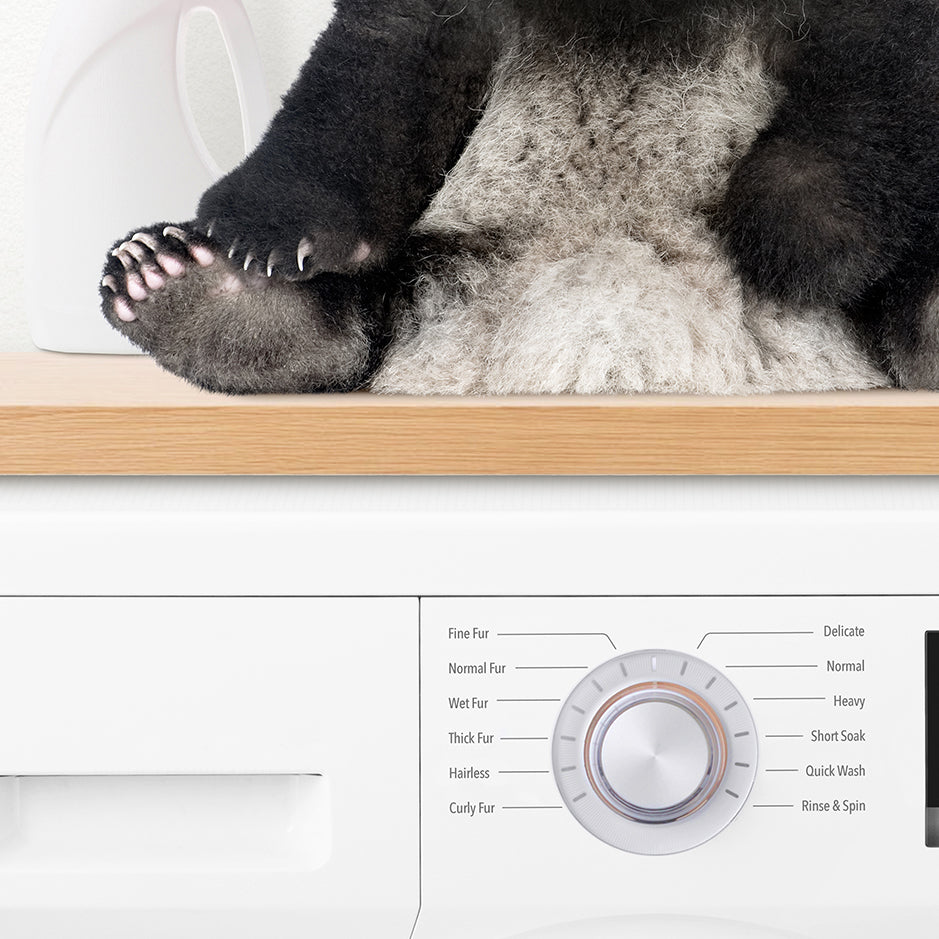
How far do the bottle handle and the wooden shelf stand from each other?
507mm

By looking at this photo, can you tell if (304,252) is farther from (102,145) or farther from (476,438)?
(102,145)

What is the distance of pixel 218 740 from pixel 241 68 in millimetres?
709

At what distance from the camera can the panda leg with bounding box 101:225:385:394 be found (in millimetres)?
608

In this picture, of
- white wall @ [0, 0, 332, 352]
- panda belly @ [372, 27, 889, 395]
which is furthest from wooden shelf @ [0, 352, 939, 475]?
white wall @ [0, 0, 332, 352]

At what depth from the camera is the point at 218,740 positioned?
0.51 m

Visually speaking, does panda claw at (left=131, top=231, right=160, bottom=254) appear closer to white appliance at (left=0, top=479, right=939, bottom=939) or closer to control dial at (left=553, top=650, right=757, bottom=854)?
white appliance at (left=0, top=479, right=939, bottom=939)

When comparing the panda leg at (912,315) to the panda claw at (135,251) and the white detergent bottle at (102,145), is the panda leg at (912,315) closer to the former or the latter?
the panda claw at (135,251)

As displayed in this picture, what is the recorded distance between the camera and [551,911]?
0.51 metres

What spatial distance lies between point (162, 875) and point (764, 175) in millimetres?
520

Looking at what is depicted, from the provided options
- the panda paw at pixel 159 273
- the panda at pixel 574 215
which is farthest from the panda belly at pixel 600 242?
the panda paw at pixel 159 273

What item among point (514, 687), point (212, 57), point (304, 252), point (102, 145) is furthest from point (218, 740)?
point (212, 57)

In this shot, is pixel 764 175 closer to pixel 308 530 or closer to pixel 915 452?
pixel 915 452

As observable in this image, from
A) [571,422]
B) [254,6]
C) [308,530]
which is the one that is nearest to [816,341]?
[571,422]

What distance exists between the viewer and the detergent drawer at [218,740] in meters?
0.51
